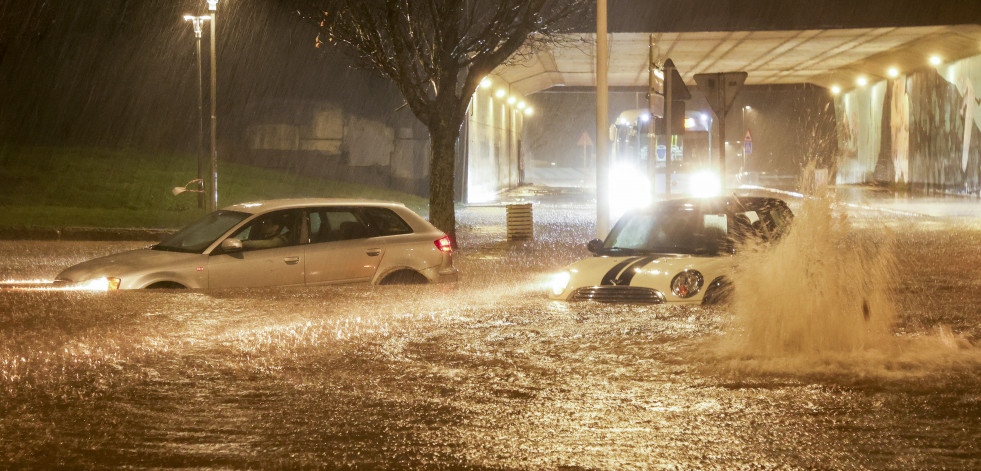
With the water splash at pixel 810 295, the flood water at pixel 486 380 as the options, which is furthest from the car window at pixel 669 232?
the water splash at pixel 810 295

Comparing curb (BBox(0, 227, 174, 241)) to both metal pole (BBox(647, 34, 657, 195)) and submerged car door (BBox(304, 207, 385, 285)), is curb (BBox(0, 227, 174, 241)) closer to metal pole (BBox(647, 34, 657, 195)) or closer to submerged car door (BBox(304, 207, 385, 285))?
metal pole (BBox(647, 34, 657, 195))

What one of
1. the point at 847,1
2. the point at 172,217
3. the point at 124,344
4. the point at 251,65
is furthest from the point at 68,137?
the point at 124,344

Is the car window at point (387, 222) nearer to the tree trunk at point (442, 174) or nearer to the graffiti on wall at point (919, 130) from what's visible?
the tree trunk at point (442, 174)

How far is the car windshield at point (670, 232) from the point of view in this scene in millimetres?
11656

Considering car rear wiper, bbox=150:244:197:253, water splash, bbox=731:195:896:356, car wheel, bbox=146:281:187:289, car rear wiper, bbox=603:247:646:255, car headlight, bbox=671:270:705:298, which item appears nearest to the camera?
water splash, bbox=731:195:896:356

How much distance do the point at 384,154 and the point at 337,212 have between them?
28759mm

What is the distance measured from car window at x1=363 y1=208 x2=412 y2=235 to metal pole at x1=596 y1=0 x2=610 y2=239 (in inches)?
246

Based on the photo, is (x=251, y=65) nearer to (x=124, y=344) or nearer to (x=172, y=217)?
(x=172, y=217)

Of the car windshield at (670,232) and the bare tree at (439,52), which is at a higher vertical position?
the bare tree at (439,52)

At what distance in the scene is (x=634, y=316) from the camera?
10.1 meters

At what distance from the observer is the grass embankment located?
90.6 ft

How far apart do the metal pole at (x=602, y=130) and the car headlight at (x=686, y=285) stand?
25.1 ft

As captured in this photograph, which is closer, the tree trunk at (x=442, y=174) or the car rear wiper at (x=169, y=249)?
the car rear wiper at (x=169, y=249)

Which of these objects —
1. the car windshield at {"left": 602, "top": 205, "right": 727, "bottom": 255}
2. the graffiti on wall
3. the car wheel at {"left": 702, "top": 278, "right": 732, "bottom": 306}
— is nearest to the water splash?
the car wheel at {"left": 702, "top": 278, "right": 732, "bottom": 306}
